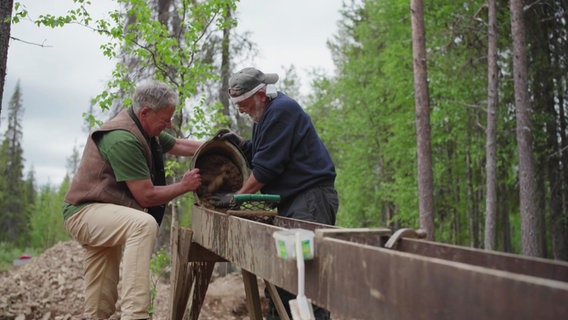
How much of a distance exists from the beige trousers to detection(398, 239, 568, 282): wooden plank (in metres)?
1.68

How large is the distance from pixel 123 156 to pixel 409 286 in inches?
97.7

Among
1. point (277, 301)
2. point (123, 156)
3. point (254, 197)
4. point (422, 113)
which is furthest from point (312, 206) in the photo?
point (422, 113)

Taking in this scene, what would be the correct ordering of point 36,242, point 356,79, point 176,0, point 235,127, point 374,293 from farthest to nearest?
1. point 36,242
2. point 356,79
3. point 235,127
4. point 176,0
5. point 374,293

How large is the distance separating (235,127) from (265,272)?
36.0ft

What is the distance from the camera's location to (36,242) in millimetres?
46000

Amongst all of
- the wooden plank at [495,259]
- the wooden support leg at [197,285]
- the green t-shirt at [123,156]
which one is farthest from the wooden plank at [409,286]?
the wooden support leg at [197,285]

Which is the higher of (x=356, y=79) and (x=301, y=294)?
(x=356, y=79)

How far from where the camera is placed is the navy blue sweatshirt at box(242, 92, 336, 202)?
385cm

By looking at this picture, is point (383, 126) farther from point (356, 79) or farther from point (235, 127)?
point (235, 127)

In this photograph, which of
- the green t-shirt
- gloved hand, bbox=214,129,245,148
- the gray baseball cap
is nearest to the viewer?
the green t-shirt

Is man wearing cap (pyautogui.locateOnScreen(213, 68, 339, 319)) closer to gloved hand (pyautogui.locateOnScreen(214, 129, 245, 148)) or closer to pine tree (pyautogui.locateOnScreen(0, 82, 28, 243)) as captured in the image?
gloved hand (pyautogui.locateOnScreen(214, 129, 245, 148))

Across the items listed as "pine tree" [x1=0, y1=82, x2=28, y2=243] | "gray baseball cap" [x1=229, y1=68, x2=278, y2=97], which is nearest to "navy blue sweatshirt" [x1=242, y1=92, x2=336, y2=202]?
"gray baseball cap" [x1=229, y1=68, x2=278, y2=97]

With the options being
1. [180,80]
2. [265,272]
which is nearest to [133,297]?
[265,272]

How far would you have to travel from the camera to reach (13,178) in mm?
37281
